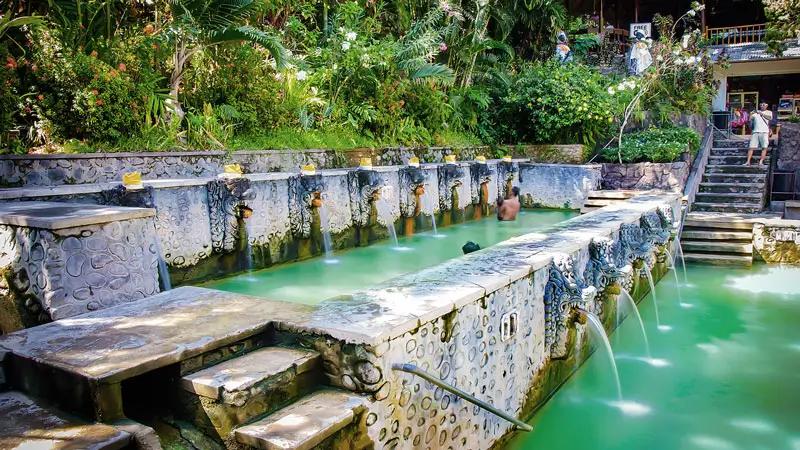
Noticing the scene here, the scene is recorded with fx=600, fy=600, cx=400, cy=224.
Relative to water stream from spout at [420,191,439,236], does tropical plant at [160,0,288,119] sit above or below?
above

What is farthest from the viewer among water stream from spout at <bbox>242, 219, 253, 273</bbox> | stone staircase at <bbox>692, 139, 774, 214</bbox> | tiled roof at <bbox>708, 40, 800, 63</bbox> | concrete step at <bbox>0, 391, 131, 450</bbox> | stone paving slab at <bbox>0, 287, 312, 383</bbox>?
tiled roof at <bbox>708, 40, 800, 63</bbox>

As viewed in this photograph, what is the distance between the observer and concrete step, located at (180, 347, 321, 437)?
2463mm

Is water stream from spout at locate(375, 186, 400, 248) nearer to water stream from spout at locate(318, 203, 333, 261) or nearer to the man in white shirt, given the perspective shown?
water stream from spout at locate(318, 203, 333, 261)

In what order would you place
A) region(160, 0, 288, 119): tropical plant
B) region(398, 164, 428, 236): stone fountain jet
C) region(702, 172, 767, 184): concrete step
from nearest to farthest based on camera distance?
region(160, 0, 288, 119): tropical plant, region(398, 164, 428, 236): stone fountain jet, region(702, 172, 767, 184): concrete step

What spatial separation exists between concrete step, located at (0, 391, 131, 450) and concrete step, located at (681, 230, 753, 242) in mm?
9931

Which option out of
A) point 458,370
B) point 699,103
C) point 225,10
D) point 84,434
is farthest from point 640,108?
point 84,434

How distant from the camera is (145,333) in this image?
2.80m

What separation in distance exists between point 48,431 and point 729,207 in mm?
12994

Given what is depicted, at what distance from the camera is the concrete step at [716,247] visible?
9.67 m

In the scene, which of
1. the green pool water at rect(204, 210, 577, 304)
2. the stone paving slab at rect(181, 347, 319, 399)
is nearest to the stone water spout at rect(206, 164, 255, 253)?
the green pool water at rect(204, 210, 577, 304)

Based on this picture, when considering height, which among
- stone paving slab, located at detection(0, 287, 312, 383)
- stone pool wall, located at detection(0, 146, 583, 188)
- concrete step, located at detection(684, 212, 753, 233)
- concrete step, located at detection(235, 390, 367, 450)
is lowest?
concrete step, located at detection(684, 212, 753, 233)

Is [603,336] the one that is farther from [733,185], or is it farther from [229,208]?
[733,185]

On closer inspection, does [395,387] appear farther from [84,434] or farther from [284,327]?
[84,434]

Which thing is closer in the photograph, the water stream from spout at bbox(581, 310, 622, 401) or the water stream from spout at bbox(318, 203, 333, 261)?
the water stream from spout at bbox(581, 310, 622, 401)
